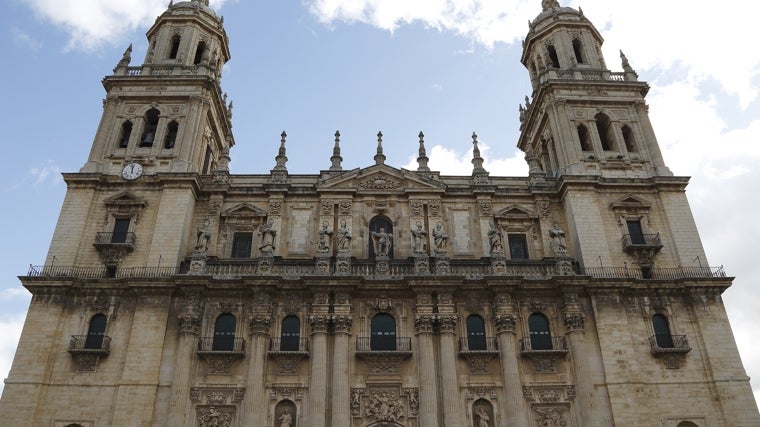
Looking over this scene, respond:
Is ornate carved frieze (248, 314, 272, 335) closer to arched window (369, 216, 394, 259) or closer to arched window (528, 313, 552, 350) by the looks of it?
arched window (369, 216, 394, 259)

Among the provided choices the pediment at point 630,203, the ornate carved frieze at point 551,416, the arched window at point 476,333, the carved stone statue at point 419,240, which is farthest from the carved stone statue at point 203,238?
the pediment at point 630,203

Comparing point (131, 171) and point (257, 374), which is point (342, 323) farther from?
point (131, 171)

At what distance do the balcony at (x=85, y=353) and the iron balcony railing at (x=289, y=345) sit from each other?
260 inches

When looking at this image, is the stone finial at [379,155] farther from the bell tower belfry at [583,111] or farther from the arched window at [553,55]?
the arched window at [553,55]

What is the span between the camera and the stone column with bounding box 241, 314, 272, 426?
23.6m

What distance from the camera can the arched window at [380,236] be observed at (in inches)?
1073

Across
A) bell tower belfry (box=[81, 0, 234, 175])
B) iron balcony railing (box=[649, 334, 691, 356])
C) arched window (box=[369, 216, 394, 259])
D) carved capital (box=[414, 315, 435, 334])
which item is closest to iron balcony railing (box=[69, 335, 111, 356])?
bell tower belfry (box=[81, 0, 234, 175])

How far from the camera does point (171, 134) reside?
31.8 metres

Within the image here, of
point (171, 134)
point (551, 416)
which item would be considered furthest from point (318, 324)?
point (171, 134)

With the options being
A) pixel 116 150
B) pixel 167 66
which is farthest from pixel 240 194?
pixel 167 66

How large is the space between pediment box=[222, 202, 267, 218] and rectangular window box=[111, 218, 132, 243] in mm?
4392

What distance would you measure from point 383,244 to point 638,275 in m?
11.4

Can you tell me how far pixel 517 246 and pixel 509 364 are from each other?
256 inches

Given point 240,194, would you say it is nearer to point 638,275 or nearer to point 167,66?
point 167,66
